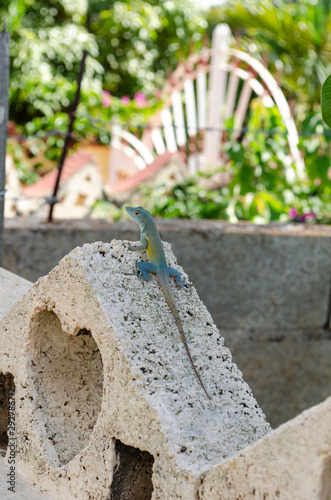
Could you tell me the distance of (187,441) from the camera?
121cm

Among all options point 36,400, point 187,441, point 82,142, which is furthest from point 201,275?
point 82,142

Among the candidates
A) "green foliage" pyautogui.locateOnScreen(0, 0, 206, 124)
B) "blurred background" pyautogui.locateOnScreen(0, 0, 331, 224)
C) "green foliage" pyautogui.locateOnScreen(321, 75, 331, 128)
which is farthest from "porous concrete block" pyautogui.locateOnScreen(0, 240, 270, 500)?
"green foliage" pyautogui.locateOnScreen(0, 0, 206, 124)

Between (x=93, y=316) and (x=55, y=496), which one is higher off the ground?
(x=93, y=316)

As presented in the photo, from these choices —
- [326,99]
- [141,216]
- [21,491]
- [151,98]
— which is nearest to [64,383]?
[21,491]

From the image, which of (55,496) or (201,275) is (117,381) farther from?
(201,275)

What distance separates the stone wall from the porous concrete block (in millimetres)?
1744

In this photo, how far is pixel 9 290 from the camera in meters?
1.93

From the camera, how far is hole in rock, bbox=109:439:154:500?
4.34ft

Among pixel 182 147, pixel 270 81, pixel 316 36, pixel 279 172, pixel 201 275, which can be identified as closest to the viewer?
pixel 201 275

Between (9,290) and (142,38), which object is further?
(142,38)

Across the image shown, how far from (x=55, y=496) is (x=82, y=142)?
8.36 meters

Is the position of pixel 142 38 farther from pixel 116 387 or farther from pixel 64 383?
pixel 116 387

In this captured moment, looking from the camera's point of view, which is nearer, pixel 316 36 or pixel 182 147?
pixel 182 147

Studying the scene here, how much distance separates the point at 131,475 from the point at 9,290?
785mm
